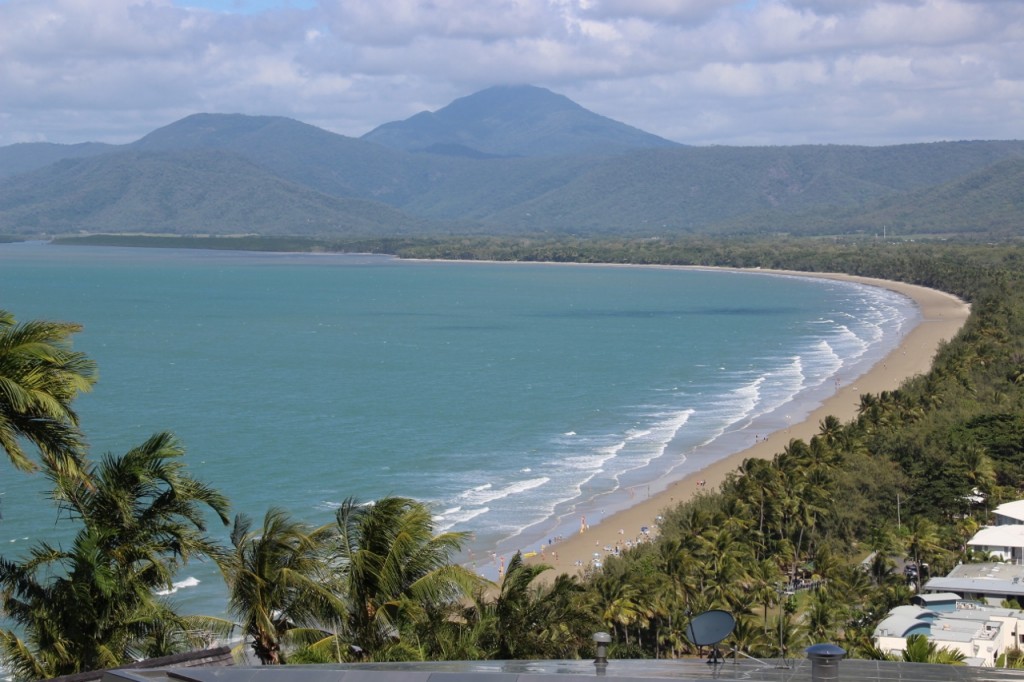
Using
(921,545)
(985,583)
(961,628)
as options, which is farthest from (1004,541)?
(961,628)

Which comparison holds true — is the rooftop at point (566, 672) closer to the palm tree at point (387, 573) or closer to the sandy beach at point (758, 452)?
the palm tree at point (387, 573)

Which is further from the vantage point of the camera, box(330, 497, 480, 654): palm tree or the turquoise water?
the turquoise water

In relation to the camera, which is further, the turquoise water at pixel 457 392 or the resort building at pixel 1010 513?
the turquoise water at pixel 457 392

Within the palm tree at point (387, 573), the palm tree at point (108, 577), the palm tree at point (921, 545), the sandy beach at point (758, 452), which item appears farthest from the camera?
the sandy beach at point (758, 452)

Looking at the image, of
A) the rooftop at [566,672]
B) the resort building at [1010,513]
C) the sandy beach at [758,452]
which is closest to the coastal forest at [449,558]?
the resort building at [1010,513]

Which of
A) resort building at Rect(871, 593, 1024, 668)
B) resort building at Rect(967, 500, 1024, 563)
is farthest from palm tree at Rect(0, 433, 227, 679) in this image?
resort building at Rect(967, 500, 1024, 563)

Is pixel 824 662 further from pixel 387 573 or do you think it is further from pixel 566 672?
pixel 387 573

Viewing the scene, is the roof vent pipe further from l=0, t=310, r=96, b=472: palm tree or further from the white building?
the white building
